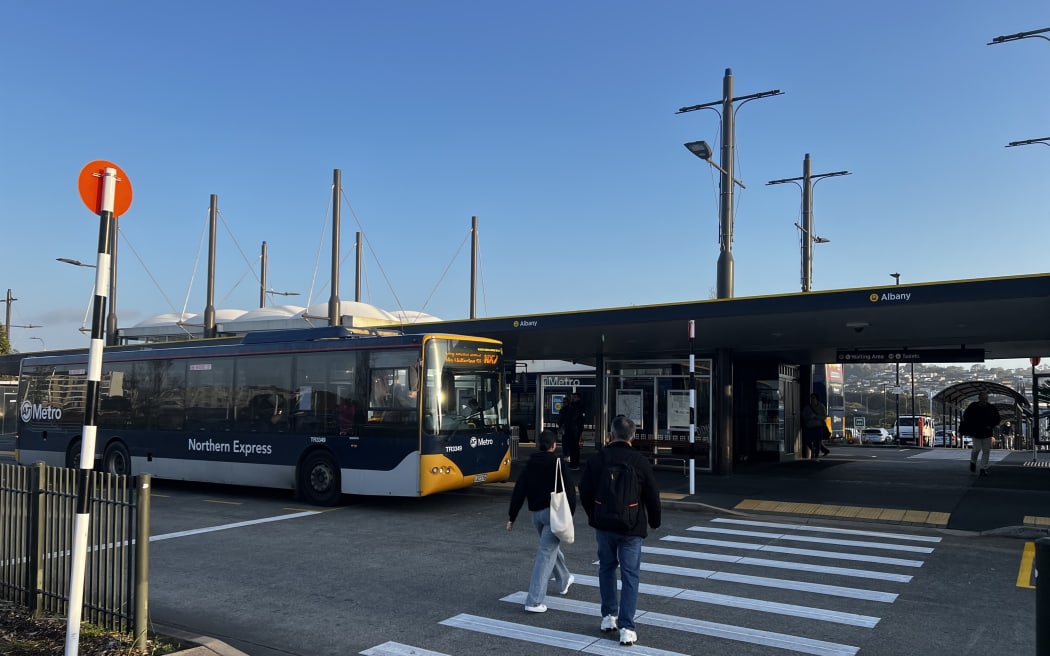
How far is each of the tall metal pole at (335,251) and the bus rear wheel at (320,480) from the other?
39.1 feet

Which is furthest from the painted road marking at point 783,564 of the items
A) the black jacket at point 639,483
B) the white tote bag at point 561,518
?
the black jacket at point 639,483

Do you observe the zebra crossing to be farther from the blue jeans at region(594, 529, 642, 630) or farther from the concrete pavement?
the concrete pavement

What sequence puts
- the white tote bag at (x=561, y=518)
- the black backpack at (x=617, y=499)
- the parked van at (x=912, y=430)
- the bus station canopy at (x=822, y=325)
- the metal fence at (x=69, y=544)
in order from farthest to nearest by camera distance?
the parked van at (x=912, y=430) < the bus station canopy at (x=822, y=325) < the white tote bag at (x=561, y=518) < the black backpack at (x=617, y=499) < the metal fence at (x=69, y=544)

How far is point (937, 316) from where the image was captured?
15.0 metres

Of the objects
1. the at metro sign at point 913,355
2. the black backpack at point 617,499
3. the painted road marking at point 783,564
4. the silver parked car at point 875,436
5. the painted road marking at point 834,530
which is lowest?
the silver parked car at point 875,436

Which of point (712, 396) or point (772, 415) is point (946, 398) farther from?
point (712, 396)

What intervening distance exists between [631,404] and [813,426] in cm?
706

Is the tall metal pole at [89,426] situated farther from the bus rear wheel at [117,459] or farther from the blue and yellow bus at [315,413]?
the bus rear wheel at [117,459]

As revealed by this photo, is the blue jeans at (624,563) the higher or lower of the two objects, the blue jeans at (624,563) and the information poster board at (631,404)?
the lower

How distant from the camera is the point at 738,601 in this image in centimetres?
785

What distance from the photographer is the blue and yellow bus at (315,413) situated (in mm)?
13703

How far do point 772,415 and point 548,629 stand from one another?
1870 centimetres

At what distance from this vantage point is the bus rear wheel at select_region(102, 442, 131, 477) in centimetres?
A: 1789

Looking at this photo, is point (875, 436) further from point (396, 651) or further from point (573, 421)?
point (396, 651)
